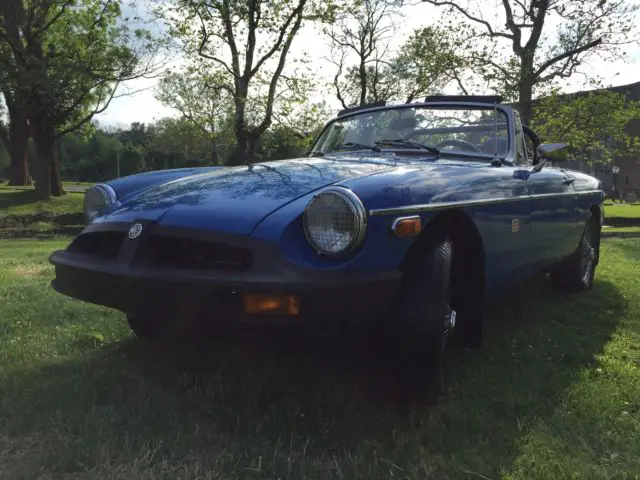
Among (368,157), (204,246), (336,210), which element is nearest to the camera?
(336,210)

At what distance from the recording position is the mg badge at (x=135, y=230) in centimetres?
233

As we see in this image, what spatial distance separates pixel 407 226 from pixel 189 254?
2.95 feet

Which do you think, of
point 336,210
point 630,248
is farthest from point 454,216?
point 630,248

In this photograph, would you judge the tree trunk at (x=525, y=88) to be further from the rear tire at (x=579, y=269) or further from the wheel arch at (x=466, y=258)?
the wheel arch at (x=466, y=258)

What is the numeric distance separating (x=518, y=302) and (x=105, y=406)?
316cm

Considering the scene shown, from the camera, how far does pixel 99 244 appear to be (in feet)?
8.60

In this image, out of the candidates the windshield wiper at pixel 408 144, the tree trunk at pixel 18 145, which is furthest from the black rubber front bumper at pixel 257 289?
the tree trunk at pixel 18 145

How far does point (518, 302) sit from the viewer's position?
4309 millimetres

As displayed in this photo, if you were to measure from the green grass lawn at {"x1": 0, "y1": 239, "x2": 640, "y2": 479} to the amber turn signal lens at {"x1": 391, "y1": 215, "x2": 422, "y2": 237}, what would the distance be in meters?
0.57

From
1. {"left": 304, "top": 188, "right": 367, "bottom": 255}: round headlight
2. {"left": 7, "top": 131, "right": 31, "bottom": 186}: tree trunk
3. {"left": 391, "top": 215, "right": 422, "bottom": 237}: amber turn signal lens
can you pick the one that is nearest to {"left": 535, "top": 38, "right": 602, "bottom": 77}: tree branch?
{"left": 391, "top": 215, "right": 422, "bottom": 237}: amber turn signal lens

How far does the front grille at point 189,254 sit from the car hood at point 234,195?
0.26ft

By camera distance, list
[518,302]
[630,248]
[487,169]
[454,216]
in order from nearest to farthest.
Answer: [454,216] < [487,169] < [518,302] < [630,248]

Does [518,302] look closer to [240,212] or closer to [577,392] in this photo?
[577,392]

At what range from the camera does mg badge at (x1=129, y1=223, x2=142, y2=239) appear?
Answer: 7.66ft
